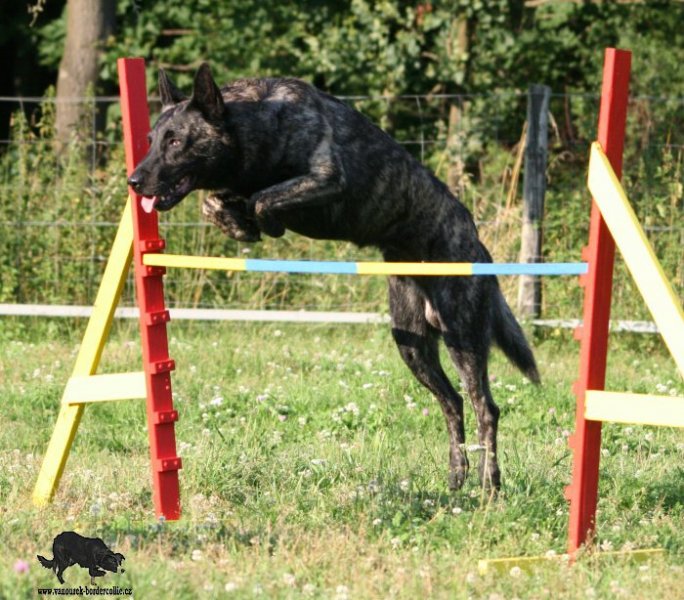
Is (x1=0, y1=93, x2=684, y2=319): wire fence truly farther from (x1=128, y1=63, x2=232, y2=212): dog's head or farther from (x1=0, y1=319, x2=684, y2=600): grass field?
(x1=128, y1=63, x2=232, y2=212): dog's head

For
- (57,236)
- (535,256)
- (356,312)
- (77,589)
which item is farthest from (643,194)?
(77,589)

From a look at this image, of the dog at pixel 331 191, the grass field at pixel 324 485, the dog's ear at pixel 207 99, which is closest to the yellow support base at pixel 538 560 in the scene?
the grass field at pixel 324 485

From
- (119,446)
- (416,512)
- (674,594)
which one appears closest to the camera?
(674,594)

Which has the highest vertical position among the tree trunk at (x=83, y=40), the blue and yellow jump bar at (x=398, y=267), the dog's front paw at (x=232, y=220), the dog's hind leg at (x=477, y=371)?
the tree trunk at (x=83, y=40)

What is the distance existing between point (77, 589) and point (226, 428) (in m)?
2.79

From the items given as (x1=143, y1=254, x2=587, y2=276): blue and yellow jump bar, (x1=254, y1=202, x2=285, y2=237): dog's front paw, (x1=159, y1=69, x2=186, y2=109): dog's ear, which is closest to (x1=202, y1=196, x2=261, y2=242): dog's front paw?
(x1=254, y1=202, x2=285, y2=237): dog's front paw

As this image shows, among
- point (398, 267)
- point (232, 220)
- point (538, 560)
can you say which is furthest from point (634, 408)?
point (232, 220)

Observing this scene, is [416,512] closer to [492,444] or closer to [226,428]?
[492,444]

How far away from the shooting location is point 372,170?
5.29 meters

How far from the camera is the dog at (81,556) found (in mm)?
3814

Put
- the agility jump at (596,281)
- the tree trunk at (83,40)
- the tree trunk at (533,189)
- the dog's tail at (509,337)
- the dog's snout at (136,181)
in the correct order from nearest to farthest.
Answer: the agility jump at (596,281) < the dog's snout at (136,181) < the dog's tail at (509,337) < the tree trunk at (533,189) < the tree trunk at (83,40)

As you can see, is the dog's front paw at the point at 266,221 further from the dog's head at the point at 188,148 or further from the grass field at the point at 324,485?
the grass field at the point at 324,485

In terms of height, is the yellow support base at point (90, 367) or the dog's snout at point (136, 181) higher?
the dog's snout at point (136, 181)

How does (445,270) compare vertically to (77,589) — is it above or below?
above
